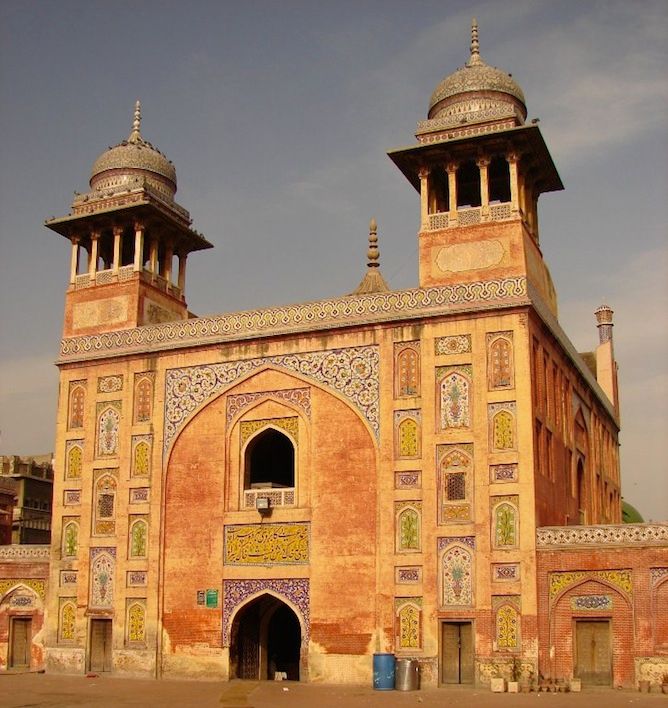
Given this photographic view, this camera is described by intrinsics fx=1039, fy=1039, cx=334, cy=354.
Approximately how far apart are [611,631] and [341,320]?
8.23m

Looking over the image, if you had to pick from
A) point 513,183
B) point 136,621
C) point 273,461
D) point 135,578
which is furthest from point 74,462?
point 513,183

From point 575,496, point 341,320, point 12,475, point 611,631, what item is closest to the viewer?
point 611,631

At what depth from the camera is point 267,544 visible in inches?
857

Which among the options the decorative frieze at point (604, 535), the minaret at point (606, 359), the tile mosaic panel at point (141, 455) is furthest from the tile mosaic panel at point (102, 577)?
the minaret at point (606, 359)

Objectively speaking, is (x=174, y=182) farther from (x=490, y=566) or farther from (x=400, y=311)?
(x=490, y=566)

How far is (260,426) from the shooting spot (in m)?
22.6

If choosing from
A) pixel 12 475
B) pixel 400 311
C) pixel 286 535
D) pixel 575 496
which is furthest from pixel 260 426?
pixel 12 475

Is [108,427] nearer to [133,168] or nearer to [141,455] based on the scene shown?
[141,455]

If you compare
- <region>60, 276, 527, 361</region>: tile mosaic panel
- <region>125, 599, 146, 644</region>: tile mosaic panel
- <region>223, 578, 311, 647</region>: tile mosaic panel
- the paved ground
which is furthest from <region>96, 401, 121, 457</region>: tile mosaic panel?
the paved ground

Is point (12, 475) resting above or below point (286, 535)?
above

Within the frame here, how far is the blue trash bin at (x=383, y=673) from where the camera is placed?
63.4 feet

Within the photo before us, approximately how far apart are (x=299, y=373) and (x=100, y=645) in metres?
7.53

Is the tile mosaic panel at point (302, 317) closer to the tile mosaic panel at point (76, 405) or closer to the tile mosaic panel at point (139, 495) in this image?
the tile mosaic panel at point (76, 405)

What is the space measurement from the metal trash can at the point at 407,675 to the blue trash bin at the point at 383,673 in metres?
0.11
